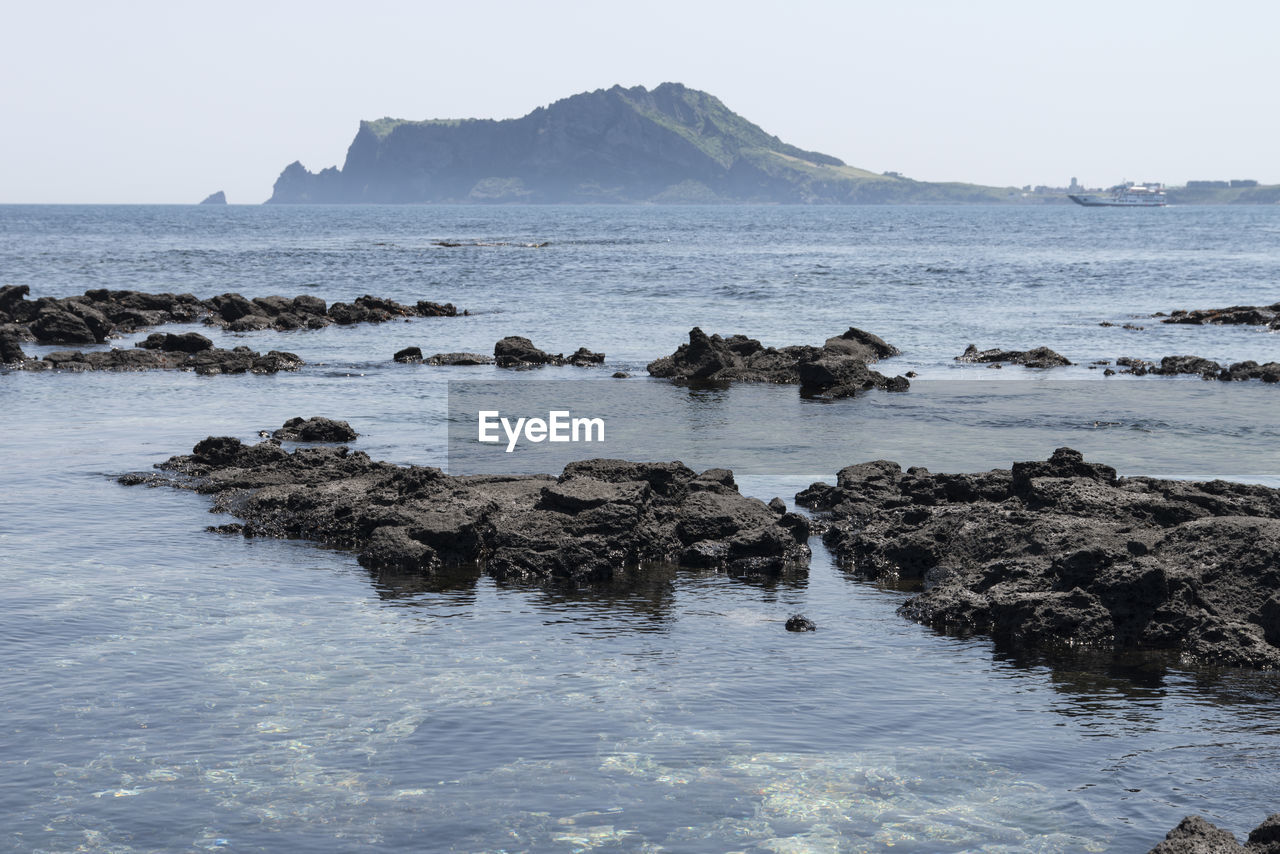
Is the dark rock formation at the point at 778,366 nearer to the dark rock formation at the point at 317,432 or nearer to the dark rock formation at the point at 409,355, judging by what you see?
the dark rock formation at the point at 409,355

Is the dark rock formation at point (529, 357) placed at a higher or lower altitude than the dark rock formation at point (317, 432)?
higher

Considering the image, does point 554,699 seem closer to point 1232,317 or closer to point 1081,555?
point 1081,555

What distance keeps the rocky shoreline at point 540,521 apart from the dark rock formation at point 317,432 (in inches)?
209

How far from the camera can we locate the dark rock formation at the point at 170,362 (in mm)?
42438

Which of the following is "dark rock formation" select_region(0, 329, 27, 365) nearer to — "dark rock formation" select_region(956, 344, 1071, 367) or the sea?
the sea

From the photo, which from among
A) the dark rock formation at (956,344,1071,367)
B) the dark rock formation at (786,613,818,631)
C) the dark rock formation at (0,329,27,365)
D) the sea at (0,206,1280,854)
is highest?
the dark rock formation at (956,344,1071,367)

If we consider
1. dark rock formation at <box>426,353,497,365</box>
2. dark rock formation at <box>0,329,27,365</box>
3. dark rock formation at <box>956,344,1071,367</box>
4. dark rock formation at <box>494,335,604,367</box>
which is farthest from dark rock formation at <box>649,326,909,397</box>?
dark rock formation at <box>0,329,27,365</box>

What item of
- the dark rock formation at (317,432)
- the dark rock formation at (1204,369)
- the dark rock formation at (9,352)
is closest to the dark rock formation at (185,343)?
the dark rock formation at (9,352)

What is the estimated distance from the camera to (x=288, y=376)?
136ft

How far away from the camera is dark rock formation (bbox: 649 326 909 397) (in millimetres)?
39188

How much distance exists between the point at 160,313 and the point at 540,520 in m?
47.2

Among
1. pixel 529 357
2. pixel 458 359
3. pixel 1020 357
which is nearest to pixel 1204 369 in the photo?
pixel 1020 357

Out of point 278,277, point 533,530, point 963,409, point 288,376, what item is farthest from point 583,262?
point 533,530

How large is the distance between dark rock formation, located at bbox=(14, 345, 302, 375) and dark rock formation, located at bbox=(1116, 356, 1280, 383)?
29.9 meters
